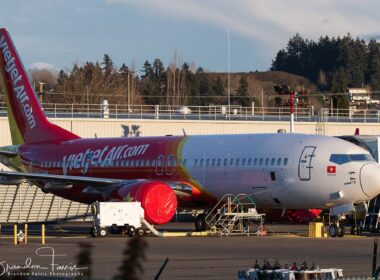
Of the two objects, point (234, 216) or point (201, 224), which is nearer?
point (234, 216)

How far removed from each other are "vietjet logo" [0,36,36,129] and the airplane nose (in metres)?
17.1

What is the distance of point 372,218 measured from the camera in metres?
38.6

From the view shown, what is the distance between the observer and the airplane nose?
113ft

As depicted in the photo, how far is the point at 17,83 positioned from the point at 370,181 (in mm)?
18639

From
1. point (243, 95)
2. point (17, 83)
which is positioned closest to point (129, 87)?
point (243, 95)

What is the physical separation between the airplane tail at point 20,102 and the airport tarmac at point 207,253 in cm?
1059

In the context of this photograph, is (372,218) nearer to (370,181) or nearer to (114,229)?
(370,181)

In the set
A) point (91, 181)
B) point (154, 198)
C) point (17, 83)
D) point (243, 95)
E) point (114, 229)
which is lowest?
point (114, 229)

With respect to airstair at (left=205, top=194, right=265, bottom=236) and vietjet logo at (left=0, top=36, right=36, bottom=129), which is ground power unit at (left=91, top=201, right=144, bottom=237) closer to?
airstair at (left=205, top=194, right=265, bottom=236)

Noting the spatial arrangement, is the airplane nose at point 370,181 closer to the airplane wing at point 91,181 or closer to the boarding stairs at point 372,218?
the boarding stairs at point 372,218

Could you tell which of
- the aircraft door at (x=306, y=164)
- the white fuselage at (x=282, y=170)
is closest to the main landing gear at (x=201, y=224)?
the white fuselage at (x=282, y=170)

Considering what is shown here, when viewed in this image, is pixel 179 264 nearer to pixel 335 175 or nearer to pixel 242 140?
pixel 335 175
